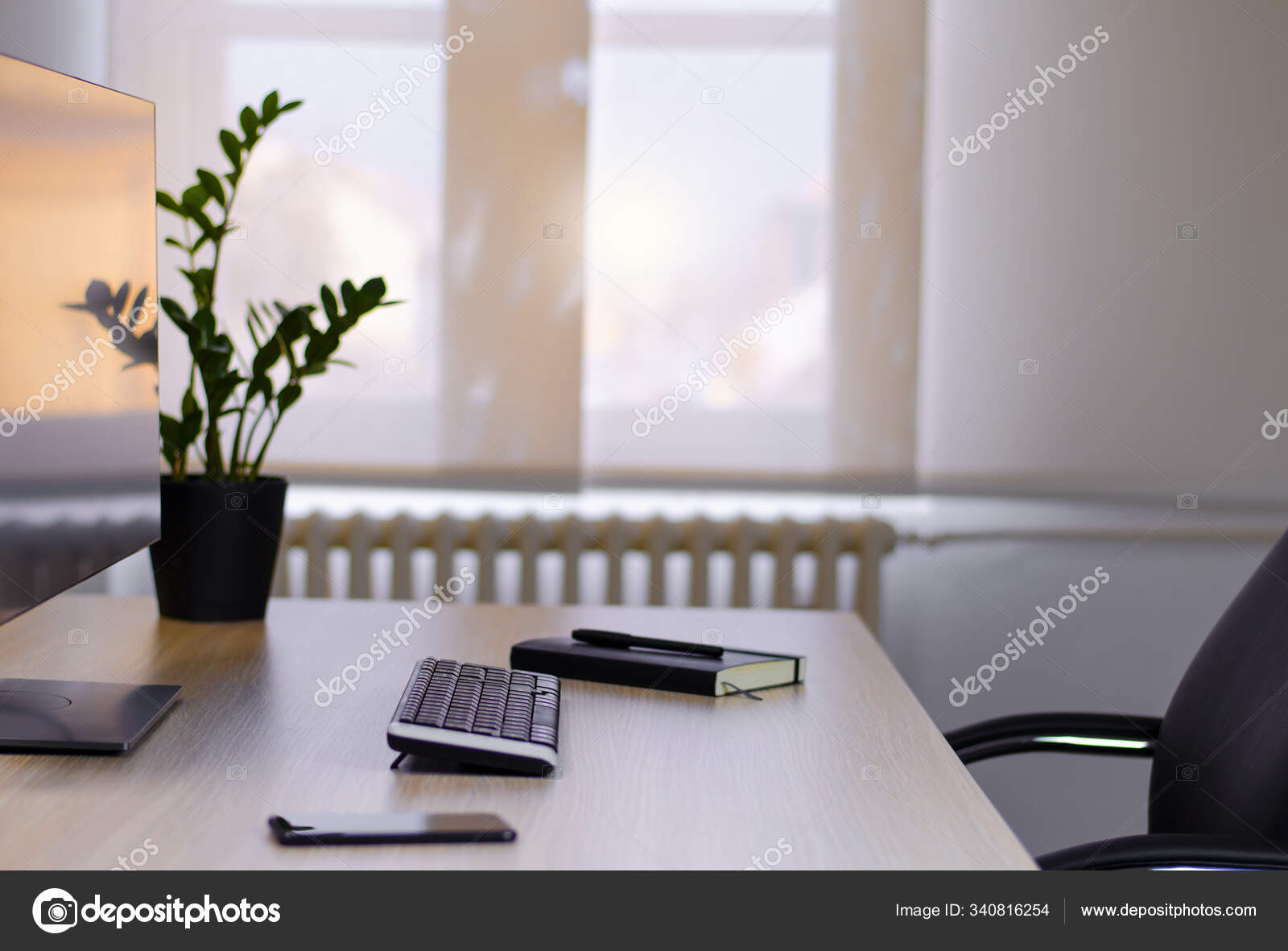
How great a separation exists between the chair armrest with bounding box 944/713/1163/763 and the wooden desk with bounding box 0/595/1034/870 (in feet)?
0.37

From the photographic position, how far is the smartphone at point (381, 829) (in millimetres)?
766

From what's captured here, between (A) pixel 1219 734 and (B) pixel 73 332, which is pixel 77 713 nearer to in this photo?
(B) pixel 73 332

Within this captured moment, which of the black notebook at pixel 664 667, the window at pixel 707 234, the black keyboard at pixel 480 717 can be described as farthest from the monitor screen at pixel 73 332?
the window at pixel 707 234

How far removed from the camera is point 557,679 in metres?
1.16

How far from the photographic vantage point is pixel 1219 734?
1.23 meters

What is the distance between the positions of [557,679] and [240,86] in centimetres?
171

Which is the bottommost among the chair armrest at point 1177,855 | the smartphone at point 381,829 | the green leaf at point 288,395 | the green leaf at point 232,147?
the chair armrest at point 1177,855

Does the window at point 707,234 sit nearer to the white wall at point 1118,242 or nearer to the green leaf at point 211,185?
the white wall at point 1118,242

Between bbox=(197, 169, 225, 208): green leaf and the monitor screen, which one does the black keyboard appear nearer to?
the monitor screen

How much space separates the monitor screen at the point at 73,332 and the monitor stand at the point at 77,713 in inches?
4.5

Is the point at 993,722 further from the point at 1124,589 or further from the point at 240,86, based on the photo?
the point at 240,86

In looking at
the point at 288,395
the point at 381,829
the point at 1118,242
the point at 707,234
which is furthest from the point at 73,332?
the point at 1118,242
